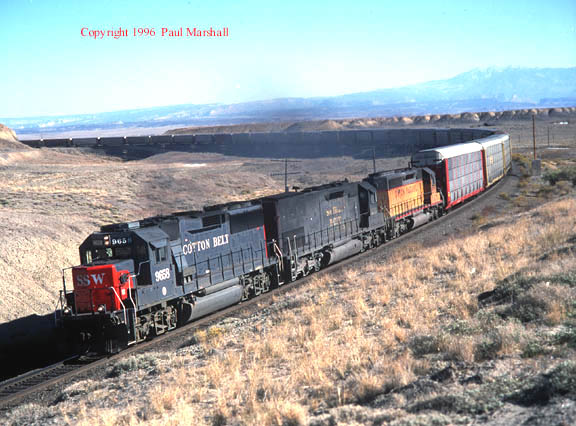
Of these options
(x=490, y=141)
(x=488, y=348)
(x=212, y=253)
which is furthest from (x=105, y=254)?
(x=490, y=141)

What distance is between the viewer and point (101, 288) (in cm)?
1564

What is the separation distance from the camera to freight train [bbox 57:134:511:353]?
1578 cm

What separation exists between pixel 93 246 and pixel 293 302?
634 centimetres

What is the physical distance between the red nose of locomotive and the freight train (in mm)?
27

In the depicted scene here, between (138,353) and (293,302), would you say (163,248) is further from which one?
(293,302)

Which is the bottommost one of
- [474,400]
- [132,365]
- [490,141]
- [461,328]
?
[132,365]

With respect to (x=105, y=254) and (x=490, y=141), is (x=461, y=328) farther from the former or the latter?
(x=490, y=141)

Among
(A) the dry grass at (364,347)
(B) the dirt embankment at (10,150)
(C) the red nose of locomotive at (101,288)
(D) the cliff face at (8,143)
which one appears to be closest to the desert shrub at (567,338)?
(A) the dry grass at (364,347)

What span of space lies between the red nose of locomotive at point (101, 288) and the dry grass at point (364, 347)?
242 centimetres

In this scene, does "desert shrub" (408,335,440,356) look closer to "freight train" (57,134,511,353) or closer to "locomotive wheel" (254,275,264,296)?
"freight train" (57,134,511,353)

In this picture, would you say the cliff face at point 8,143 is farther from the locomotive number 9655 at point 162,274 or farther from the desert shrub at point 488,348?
the desert shrub at point 488,348

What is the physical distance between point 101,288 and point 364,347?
7.64 metres

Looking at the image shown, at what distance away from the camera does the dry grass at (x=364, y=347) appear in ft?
30.6

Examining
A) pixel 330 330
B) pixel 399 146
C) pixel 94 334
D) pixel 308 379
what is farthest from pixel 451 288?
pixel 399 146
